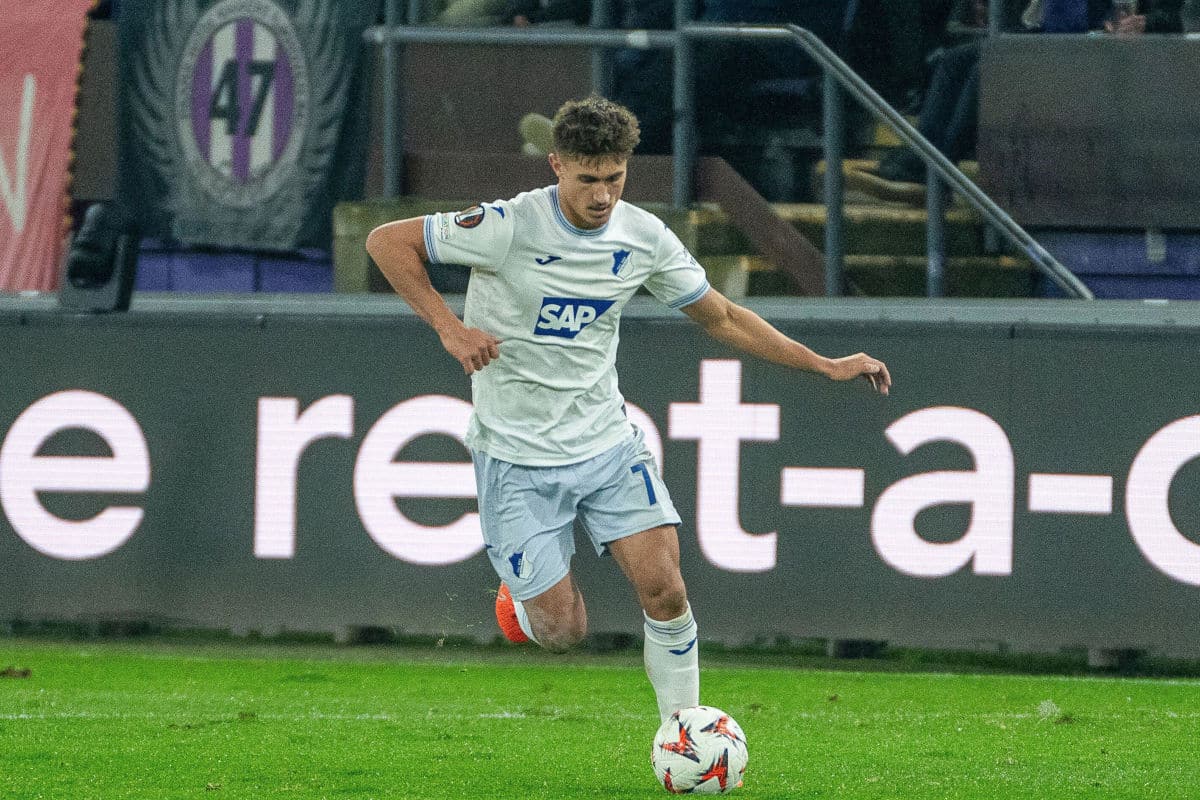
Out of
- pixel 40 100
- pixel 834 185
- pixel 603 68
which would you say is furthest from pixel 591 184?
pixel 40 100

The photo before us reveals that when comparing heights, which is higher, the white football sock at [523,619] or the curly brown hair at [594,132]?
the curly brown hair at [594,132]

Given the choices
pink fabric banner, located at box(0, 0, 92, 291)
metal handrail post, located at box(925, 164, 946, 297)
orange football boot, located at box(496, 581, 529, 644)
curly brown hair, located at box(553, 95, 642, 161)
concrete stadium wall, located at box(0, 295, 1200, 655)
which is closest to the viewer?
curly brown hair, located at box(553, 95, 642, 161)

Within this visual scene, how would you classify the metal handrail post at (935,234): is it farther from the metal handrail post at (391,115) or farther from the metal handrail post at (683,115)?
the metal handrail post at (391,115)

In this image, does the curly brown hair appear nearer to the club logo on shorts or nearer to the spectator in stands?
the club logo on shorts

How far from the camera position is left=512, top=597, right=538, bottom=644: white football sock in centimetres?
603

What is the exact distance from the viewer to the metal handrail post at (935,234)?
8.91m

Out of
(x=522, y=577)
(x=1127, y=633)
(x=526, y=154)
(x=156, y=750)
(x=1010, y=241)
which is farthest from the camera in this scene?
(x=526, y=154)

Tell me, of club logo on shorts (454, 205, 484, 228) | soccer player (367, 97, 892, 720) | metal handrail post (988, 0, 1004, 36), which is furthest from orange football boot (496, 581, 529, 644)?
metal handrail post (988, 0, 1004, 36)

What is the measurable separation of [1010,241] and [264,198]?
358 cm

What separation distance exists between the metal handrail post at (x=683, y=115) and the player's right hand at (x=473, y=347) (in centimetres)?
388

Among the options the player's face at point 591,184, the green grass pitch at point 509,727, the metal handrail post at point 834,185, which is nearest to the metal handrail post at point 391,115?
the metal handrail post at point 834,185

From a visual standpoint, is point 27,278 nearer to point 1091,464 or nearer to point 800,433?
point 800,433

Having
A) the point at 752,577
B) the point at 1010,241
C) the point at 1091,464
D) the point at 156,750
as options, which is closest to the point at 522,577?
the point at 156,750

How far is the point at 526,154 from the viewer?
31.5 feet
